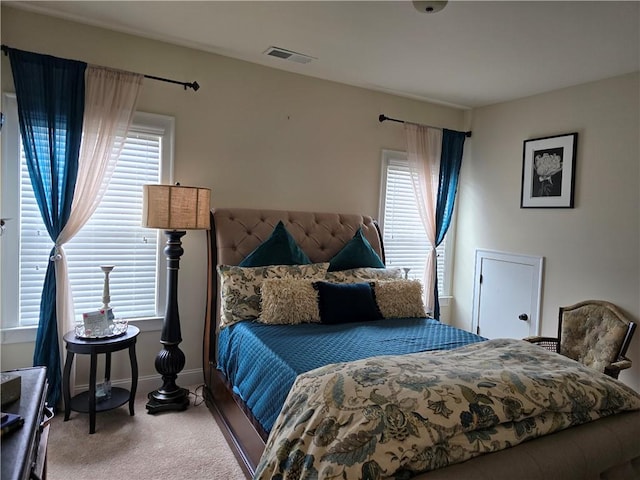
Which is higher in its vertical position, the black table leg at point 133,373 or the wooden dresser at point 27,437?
the wooden dresser at point 27,437

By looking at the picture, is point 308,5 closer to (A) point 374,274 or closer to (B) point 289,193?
(B) point 289,193

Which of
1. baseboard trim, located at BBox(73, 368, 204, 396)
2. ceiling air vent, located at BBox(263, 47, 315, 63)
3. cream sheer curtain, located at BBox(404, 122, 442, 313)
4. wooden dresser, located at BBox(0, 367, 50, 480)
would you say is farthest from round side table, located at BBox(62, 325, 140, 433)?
cream sheer curtain, located at BBox(404, 122, 442, 313)

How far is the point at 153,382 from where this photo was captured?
3203 mm

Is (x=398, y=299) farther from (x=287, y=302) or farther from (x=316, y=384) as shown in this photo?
(x=316, y=384)

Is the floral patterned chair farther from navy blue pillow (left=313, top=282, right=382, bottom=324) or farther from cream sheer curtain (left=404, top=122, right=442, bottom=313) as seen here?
navy blue pillow (left=313, top=282, right=382, bottom=324)

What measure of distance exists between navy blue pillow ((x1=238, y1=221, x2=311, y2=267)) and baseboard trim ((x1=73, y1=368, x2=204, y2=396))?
40.6 inches

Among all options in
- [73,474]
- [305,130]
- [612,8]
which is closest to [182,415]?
[73,474]

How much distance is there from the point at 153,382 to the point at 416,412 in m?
2.53

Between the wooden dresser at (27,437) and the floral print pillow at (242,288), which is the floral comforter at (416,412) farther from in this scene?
the floral print pillow at (242,288)

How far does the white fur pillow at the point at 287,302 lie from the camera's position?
2.65 m

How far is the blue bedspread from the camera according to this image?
200 cm

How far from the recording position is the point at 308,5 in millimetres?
2459

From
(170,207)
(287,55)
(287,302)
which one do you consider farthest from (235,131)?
(287,302)

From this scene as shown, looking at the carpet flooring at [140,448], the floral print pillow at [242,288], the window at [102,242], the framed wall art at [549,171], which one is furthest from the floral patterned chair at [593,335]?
the window at [102,242]
